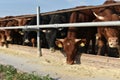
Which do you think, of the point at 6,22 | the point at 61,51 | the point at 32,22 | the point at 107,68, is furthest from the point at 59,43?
the point at 6,22

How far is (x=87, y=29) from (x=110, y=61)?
9.44 feet

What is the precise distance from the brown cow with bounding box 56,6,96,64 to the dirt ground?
322 mm

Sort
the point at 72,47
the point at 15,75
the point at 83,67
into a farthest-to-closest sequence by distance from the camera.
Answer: the point at 72,47
the point at 83,67
the point at 15,75

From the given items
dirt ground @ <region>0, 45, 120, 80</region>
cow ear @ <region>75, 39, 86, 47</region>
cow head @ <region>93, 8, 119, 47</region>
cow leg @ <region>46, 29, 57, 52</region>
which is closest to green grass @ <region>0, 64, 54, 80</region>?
dirt ground @ <region>0, 45, 120, 80</region>

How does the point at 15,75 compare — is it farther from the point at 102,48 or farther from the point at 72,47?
the point at 102,48

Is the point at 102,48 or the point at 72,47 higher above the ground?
the point at 72,47

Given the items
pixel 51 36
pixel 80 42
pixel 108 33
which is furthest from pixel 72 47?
pixel 51 36

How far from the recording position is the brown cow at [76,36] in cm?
986

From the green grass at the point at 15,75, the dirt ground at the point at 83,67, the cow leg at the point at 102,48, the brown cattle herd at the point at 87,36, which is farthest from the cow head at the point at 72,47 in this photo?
the green grass at the point at 15,75

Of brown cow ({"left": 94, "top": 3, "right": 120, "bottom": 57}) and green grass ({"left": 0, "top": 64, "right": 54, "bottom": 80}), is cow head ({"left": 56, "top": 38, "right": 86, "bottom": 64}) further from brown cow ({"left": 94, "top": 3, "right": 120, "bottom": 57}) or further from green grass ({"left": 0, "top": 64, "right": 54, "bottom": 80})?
green grass ({"left": 0, "top": 64, "right": 54, "bottom": 80})

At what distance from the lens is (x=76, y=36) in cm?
1048

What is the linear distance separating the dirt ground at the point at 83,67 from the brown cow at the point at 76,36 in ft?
1.06

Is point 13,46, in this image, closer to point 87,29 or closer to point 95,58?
point 87,29

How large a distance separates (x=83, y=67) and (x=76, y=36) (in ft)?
4.72
